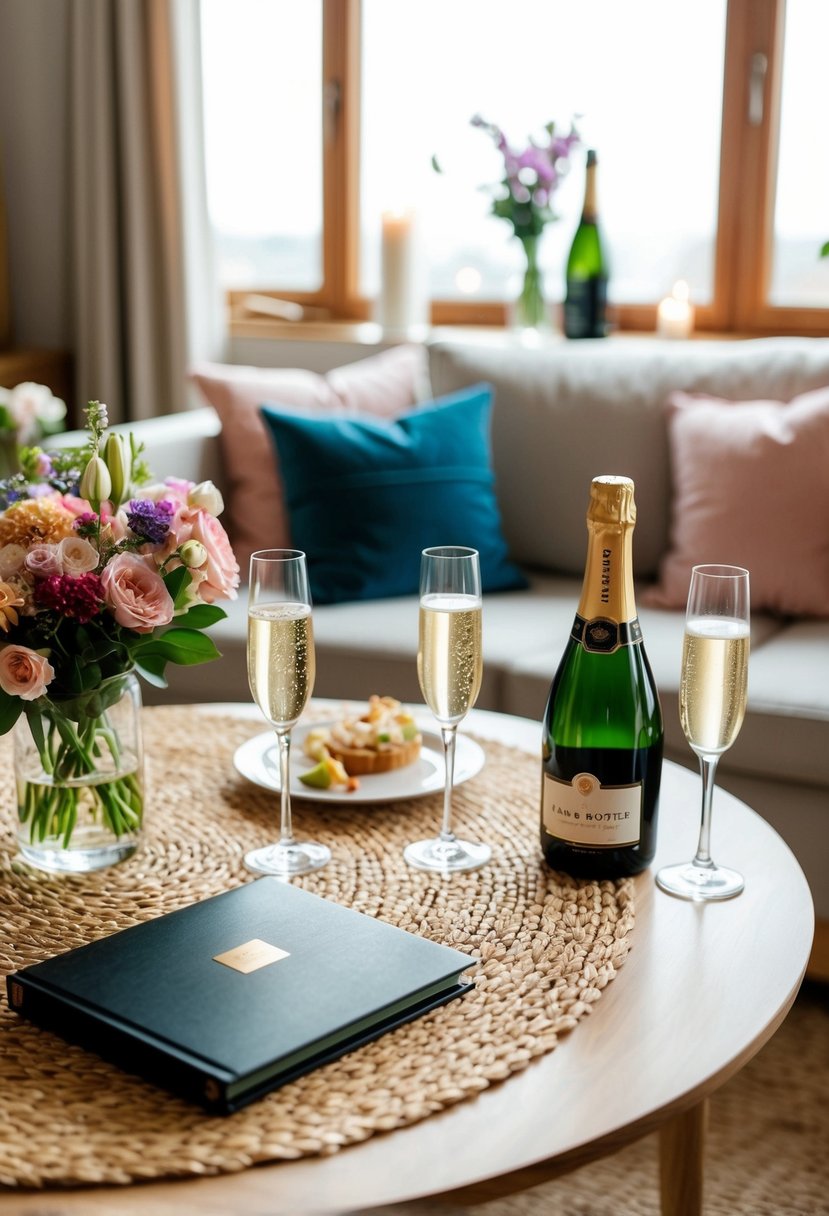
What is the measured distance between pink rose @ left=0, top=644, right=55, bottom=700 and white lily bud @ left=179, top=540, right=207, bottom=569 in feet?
0.48

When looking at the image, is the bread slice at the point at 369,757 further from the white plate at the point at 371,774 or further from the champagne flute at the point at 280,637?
the champagne flute at the point at 280,637

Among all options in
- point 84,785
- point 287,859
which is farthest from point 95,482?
point 287,859

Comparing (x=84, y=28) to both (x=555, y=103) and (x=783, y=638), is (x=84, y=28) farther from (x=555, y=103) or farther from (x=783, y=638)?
(x=783, y=638)

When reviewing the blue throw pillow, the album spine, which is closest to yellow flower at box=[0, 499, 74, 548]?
the album spine

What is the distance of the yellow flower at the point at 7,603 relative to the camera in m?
1.10

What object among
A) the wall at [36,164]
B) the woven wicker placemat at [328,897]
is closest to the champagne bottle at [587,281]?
the wall at [36,164]

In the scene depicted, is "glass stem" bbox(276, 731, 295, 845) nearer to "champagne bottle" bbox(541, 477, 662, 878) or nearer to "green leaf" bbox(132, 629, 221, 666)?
"green leaf" bbox(132, 629, 221, 666)

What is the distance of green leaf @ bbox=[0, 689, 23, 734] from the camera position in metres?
1.13

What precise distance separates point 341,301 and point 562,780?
2.98 metres

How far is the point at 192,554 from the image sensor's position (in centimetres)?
115

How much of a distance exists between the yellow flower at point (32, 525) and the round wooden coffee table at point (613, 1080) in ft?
1.79

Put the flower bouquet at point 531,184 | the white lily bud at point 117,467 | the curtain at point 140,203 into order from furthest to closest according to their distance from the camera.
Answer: the curtain at point 140,203 < the flower bouquet at point 531,184 < the white lily bud at point 117,467

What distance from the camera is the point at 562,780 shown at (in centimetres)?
116

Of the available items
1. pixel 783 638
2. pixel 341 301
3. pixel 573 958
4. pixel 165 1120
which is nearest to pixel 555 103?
pixel 341 301
